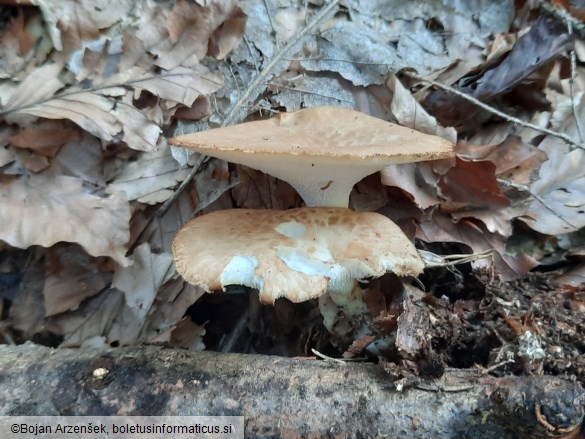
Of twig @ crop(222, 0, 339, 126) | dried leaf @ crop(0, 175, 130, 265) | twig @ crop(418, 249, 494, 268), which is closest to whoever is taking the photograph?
dried leaf @ crop(0, 175, 130, 265)

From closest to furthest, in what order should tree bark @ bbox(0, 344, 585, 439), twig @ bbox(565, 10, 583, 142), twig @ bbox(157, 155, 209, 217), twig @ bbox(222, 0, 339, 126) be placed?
tree bark @ bbox(0, 344, 585, 439) < twig @ bbox(157, 155, 209, 217) < twig @ bbox(222, 0, 339, 126) < twig @ bbox(565, 10, 583, 142)

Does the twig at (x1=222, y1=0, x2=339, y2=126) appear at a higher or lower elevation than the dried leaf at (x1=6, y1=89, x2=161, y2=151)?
higher

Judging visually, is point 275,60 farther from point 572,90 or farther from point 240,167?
point 572,90

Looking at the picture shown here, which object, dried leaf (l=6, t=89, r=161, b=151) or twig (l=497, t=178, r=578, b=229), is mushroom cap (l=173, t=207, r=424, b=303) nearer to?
dried leaf (l=6, t=89, r=161, b=151)

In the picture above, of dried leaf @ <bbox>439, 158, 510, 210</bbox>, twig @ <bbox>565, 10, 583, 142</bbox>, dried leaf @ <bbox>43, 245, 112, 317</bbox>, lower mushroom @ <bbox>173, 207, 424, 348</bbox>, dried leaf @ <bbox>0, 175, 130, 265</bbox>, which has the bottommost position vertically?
dried leaf @ <bbox>43, 245, 112, 317</bbox>

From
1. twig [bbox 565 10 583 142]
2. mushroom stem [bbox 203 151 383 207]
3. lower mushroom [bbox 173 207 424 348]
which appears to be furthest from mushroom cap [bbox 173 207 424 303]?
twig [bbox 565 10 583 142]

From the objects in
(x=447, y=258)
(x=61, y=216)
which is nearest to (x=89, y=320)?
(x=61, y=216)

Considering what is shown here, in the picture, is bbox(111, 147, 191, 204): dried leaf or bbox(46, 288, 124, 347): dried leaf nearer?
bbox(46, 288, 124, 347): dried leaf
